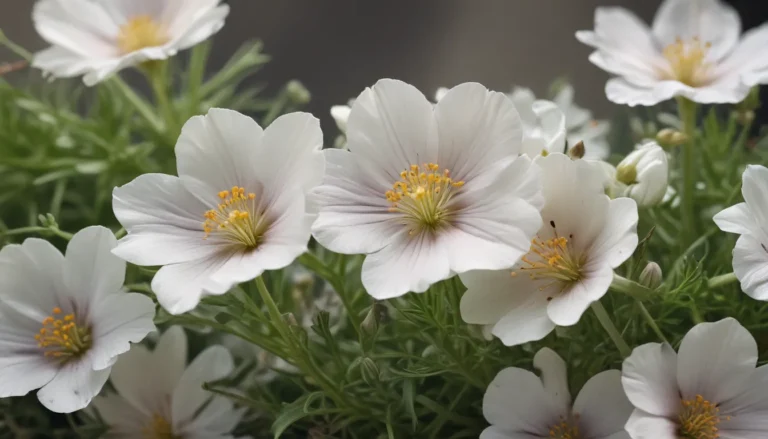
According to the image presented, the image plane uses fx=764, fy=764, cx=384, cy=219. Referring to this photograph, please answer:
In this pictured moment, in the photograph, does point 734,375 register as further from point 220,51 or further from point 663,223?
point 220,51

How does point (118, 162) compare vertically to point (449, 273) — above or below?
above

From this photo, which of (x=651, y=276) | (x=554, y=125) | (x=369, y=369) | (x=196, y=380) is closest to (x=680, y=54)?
(x=554, y=125)

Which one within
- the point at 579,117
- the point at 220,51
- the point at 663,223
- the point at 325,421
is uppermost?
the point at 220,51

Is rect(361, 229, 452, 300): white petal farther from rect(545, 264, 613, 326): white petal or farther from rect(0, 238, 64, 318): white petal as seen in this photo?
rect(0, 238, 64, 318): white petal

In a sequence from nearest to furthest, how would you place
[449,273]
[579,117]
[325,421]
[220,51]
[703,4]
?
[449,273], [325,421], [703,4], [579,117], [220,51]

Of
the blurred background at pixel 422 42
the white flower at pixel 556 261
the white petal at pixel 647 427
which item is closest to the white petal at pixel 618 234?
the white flower at pixel 556 261

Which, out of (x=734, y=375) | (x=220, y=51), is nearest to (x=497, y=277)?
(x=734, y=375)

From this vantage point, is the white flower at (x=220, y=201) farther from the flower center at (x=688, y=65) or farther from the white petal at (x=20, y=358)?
the flower center at (x=688, y=65)
